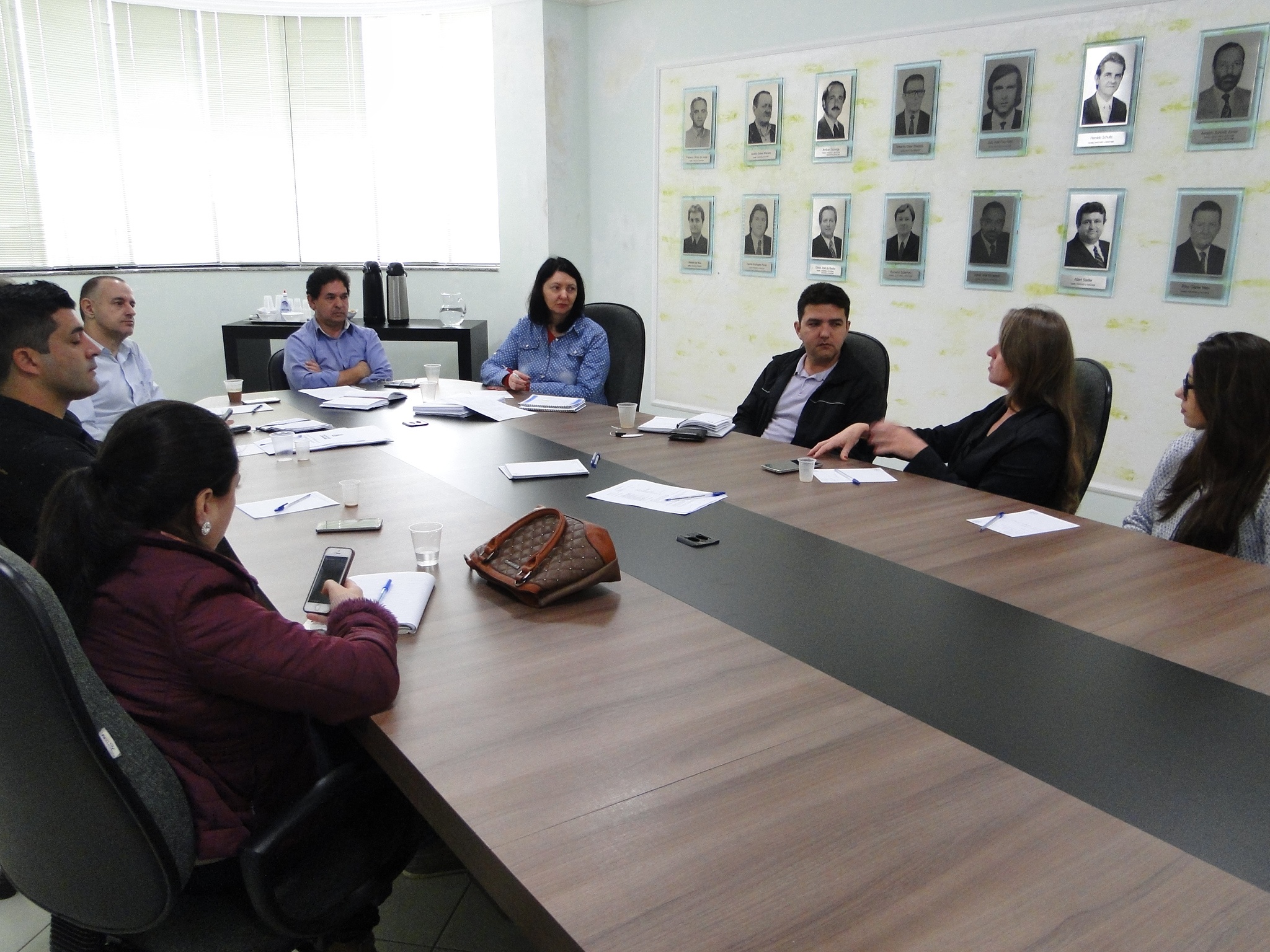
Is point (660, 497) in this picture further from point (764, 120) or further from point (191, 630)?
point (764, 120)

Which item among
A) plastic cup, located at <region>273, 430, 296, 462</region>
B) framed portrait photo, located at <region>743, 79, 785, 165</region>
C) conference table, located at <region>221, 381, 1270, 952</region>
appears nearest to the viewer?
conference table, located at <region>221, 381, 1270, 952</region>

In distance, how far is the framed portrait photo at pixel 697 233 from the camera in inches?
206

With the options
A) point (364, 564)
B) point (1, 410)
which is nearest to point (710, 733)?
point (364, 564)

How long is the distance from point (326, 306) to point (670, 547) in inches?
111

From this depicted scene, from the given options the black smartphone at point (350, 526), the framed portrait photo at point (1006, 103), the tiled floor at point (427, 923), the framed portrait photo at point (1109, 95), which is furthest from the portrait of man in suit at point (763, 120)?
the tiled floor at point (427, 923)

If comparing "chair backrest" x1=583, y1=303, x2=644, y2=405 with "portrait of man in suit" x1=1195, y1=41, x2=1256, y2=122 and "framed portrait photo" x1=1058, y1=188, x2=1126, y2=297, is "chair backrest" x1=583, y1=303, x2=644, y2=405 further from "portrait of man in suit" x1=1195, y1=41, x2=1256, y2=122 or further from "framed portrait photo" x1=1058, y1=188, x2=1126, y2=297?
"portrait of man in suit" x1=1195, y1=41, x2=1256, y2=122

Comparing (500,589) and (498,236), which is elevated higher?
(498,236)

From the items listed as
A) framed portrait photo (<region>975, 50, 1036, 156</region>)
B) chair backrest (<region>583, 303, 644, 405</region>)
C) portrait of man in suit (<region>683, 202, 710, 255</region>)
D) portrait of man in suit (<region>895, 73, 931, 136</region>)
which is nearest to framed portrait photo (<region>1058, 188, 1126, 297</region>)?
framed portrait photo (<region>975, 50, 1036, 156</region>)

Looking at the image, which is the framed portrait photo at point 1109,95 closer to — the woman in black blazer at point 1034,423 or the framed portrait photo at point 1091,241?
the framed portrait photo at point 1091,241

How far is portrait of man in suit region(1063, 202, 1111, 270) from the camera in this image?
3697 millimetres

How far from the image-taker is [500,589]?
1817mm

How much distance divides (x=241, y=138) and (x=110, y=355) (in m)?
2.86

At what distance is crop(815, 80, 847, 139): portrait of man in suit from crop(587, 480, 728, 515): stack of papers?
2727mm

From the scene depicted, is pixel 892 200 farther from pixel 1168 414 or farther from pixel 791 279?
pixel 1168 414
